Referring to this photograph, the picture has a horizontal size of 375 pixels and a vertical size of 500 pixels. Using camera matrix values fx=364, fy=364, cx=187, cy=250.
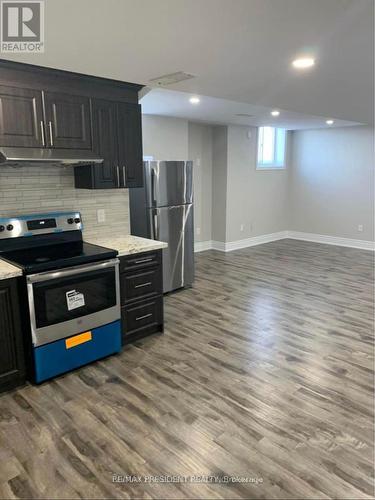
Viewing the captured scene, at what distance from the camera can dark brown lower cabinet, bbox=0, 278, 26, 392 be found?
246 cm

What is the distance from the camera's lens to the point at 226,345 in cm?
326

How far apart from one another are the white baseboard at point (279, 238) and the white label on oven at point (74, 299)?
4.24 meters

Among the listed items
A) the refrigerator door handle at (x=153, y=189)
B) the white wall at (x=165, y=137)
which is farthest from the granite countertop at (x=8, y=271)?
the white wall at (x=165, y=137)

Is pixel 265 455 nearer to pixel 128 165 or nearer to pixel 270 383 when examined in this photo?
pixel 270 383

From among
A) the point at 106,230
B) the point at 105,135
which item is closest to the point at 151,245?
the point at 106,230

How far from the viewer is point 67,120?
2.88m

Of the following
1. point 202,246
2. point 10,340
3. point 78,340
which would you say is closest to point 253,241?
point 202,246

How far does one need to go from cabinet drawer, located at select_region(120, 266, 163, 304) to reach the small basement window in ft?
15.4

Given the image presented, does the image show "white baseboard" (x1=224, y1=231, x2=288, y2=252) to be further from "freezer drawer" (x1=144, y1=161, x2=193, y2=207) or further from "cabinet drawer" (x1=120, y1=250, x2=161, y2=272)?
"cabinet drawer" (x1=120, y1=250, x2=161, y2=272)

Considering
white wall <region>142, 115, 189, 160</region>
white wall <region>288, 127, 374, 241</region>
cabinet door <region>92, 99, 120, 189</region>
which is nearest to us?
cabinet door <region>92, 99, 120, 189</region>

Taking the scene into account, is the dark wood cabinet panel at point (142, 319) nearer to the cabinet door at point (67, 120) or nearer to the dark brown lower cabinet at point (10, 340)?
the dark brown lower cabinet at point (10, 340)

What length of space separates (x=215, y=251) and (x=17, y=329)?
4.80 m

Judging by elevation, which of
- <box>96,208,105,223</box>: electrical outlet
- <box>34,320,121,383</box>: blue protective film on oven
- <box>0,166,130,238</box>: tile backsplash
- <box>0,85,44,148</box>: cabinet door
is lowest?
<box>34,320,121,383</box>: blue protective film on oven

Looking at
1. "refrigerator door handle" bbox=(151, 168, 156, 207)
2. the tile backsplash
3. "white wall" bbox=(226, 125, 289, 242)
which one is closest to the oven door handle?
the tile backsplash
